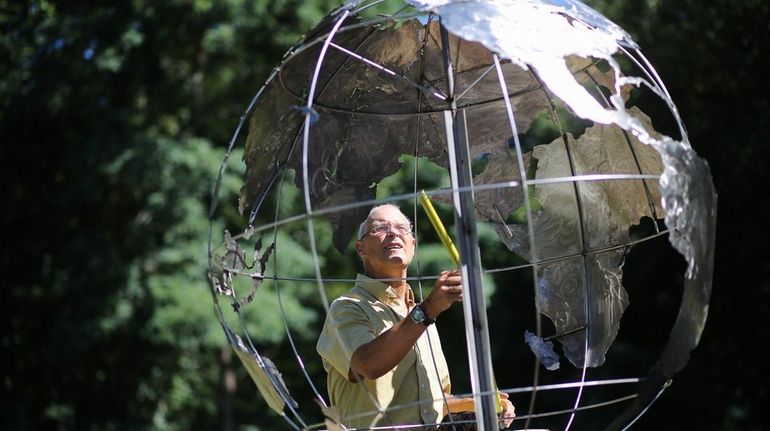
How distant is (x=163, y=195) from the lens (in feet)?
37.4

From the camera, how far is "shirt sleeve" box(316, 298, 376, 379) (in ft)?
12.6

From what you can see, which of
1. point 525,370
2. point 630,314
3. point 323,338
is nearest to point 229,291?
point 323,338

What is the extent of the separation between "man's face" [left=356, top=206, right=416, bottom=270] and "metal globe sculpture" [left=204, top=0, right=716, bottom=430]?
0.50 ft

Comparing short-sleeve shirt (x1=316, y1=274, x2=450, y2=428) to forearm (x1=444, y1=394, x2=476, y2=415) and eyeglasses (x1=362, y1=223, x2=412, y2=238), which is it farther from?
eyeglasses (x1=362, y1=223, x2=412, y2=238)

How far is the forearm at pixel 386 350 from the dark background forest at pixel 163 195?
23.0 ft

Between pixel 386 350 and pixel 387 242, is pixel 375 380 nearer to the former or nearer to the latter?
pixel 386 350

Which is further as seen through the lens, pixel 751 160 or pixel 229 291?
pixel 751 160

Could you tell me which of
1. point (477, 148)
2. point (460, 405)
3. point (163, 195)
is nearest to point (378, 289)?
point (460, 405)

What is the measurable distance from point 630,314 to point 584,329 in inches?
339

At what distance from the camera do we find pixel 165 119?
13.0m

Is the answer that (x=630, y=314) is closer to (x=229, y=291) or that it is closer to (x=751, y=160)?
(x=751, y=160)

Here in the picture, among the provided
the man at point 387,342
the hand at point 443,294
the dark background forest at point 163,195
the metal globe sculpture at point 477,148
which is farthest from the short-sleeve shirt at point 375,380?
the dark background forest at point 163,195

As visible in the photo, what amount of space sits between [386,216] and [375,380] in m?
0.66

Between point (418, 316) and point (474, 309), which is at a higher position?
point (418, 316)
